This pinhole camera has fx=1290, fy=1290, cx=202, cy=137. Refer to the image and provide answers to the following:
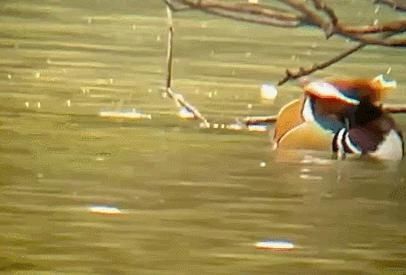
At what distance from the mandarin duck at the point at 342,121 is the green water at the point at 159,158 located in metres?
0.02

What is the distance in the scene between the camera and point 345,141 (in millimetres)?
1992

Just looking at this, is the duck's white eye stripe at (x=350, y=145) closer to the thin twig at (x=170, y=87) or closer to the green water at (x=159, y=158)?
the green water at (x=159, y=158)

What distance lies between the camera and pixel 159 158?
201 centimetres

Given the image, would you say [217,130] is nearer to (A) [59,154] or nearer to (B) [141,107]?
(B) [141,107]

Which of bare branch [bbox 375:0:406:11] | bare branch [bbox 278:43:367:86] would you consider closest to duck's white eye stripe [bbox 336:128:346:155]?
bare branch [bbox 278:43:367:86]

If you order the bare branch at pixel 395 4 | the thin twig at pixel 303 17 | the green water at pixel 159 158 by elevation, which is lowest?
the green water at pixel 159 158

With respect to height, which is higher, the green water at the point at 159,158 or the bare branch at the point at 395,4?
the bare branch at the point at 395,4

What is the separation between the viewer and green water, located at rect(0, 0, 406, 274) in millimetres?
1960

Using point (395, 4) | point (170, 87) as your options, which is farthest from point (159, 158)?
point (395, 4)

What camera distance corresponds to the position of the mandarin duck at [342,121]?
1.99m

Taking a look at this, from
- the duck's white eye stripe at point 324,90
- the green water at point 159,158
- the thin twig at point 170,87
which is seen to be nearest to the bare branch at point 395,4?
the green water at point 159,158

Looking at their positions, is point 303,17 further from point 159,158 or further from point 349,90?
point 159,158

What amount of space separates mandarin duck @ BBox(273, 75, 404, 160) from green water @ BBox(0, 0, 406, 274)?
0.02 m

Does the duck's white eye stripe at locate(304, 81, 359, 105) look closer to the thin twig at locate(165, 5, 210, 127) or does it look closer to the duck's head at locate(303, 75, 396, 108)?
the duck's head at locate(303, 75, 396, 108)
